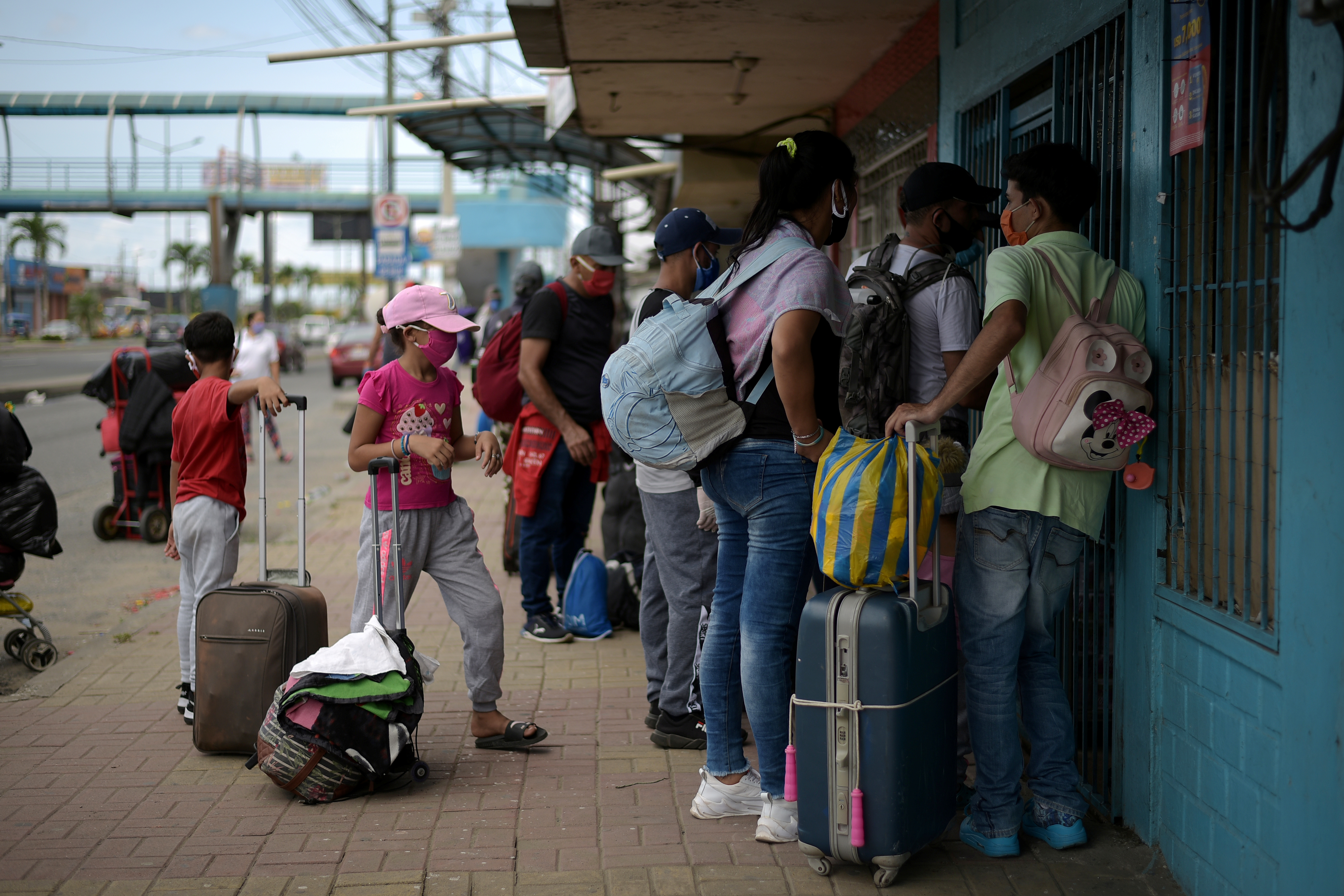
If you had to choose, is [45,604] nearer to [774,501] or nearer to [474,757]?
[474,757]

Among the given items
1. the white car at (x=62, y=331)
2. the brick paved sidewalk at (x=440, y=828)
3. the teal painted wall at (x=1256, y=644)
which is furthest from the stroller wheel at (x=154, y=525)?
the white car at (x=62, y=331)

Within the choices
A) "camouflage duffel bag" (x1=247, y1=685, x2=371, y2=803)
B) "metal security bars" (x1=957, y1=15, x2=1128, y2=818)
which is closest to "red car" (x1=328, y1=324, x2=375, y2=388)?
"camouflage duffel bag" (x1=247, y1=685, x2=371, y2=803)

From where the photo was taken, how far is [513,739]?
4559 millimetres

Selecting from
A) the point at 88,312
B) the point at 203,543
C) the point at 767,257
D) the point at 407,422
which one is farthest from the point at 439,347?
the point at 88,312

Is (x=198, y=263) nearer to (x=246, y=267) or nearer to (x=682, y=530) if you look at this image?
(x=246, y=267)

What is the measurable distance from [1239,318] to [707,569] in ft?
7.05

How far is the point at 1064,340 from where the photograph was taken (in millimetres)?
3270

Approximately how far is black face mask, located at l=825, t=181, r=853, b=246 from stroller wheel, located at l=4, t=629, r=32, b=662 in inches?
183

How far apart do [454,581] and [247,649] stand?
803 mm

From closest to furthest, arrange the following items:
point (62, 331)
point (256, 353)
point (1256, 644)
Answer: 1. point (1256, 644)
2. point (256, 353)
3. point (62, 331)

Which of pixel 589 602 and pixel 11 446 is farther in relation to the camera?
pixel 589 602

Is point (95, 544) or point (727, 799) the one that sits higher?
point (95, 544)

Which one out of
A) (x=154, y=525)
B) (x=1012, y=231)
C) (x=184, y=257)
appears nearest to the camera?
(x=1012, y=231)

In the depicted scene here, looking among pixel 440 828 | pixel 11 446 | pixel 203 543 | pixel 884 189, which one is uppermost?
pixel 884 189
